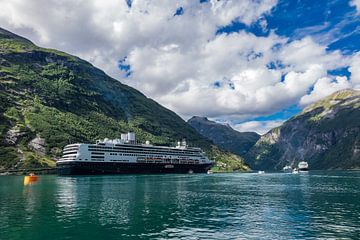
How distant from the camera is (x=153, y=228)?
167 ft

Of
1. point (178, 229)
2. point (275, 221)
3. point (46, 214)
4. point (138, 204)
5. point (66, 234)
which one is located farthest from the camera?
point (138, 204)

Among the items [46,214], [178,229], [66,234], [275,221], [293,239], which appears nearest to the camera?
[293,239]

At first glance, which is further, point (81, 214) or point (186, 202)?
point (186, 202)

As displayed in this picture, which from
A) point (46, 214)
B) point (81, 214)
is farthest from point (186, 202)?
point (46, 214)

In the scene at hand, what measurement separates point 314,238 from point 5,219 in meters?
47.6

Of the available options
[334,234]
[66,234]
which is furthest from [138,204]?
[334,234]

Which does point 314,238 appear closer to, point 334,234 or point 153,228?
point 334,234

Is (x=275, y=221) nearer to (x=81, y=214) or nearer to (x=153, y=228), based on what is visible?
(x=153, y=228)

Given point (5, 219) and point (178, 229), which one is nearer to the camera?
point (178, 229)

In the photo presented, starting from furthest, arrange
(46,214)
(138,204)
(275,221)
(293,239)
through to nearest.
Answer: (138,204), (46,214), (275,221), (293,239)

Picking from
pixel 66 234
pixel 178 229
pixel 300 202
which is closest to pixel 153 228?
pixel 178 229

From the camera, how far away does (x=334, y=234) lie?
46.8m

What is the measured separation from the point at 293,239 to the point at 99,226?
91.3 ft

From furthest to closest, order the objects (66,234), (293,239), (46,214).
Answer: (46,214)
(66,234)
(293,239)
